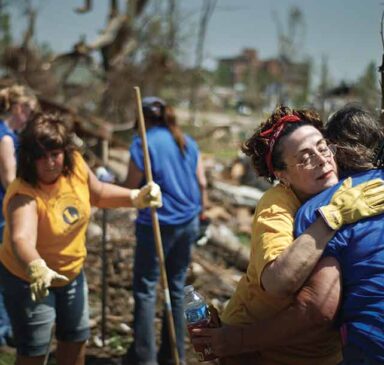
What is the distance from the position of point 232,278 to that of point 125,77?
7943 millimetres

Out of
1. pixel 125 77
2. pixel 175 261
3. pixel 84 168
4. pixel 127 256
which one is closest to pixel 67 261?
pixel 84 168

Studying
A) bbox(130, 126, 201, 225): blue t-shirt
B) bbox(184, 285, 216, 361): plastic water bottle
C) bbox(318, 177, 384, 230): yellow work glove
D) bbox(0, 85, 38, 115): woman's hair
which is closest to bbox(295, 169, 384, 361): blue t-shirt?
bbox(318, 177, 384, 230): yellow work glove

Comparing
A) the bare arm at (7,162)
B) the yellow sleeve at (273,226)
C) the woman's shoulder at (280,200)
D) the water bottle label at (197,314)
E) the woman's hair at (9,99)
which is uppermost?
the woman's hair at (9,99)

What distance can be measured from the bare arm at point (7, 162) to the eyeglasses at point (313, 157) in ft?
8.07

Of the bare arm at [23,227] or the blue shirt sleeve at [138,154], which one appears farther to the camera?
the blue shirt sleeve at [138,154]

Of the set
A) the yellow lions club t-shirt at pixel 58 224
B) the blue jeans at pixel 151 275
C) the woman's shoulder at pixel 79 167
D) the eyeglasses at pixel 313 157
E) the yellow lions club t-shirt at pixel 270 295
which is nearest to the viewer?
the yellow lions club t-shirt at pixel 270 295

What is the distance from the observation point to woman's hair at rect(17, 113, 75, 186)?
3059 millimetres

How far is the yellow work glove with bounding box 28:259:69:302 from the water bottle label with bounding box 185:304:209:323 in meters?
0.90

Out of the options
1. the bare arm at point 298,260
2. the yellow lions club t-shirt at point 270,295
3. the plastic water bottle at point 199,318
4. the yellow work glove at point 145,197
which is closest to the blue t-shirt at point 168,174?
the yellow work glove at point 145,197

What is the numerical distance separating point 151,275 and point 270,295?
7.38 feet

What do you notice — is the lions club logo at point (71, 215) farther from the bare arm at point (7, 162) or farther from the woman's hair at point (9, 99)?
the woman's hair at point (9, 99)

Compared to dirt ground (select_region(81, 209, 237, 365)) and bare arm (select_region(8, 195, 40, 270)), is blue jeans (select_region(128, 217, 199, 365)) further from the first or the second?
bare arm (select_region(8, 195, 40, 270))

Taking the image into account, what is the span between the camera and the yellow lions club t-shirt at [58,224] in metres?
3.04

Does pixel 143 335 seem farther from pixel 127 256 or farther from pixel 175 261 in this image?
pixel 127 256
